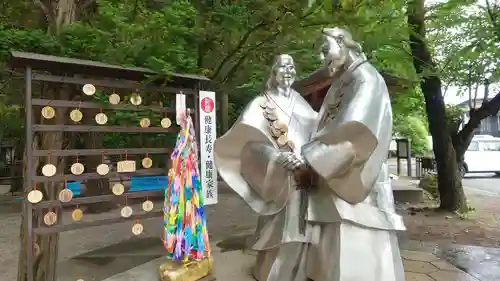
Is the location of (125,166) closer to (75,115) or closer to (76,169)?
(76,169)

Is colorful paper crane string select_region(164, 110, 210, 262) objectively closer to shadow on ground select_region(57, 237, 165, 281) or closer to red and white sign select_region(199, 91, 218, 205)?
red and white sign select_region(199, 91, 218, 205)

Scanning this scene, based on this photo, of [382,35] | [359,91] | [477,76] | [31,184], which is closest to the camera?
[359,91]

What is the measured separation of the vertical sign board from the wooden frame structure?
182 mm

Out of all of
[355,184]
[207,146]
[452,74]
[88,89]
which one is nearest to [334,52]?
[355,184]

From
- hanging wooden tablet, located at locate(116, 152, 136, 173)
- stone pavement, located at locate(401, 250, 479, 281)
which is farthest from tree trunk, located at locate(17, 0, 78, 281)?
stone pavement, located at locate(401, 250, 479, 281)

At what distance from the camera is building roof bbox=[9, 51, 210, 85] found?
3.39 metres

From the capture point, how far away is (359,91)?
2.90 meters

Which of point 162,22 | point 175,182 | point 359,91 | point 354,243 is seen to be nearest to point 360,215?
point 354,243

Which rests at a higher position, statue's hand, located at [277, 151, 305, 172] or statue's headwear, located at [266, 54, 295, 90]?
statue's headwear, located at [266, 54, 295, 90]

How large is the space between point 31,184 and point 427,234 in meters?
6.66

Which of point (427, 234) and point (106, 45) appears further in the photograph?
point (427, 234)

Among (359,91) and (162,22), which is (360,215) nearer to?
(359,91)

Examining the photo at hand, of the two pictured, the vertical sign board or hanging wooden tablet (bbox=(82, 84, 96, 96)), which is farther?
the vertical sign board

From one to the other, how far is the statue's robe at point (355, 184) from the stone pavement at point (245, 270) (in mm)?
1363
